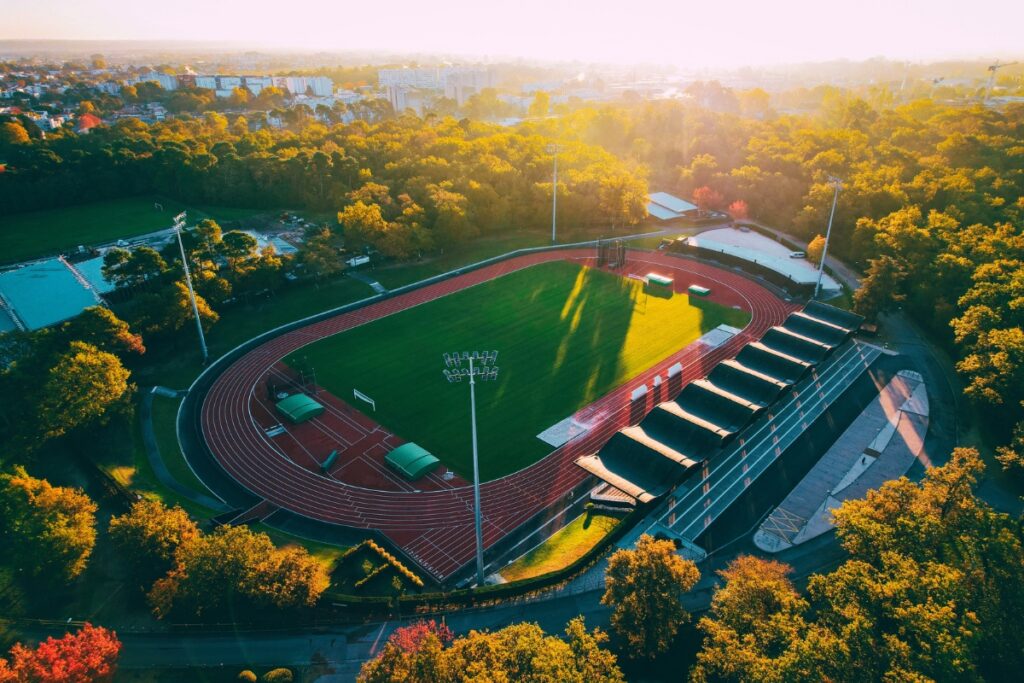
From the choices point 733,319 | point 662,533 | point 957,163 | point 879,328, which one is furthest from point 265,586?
point 957,163

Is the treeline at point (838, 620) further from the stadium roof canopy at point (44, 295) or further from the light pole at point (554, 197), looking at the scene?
the light pole at point (554, 197)

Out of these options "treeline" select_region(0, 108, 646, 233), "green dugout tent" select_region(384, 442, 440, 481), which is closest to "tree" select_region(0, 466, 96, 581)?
"green dugout tent" select_region(384, 442, 440, 481)

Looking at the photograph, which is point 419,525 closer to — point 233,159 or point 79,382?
point 79,382

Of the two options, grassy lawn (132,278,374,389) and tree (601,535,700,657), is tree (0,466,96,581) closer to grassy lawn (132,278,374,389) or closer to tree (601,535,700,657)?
grassy lawn (132,278,374,389)

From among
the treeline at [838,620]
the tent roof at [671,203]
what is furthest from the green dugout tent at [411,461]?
the tent roof at [671,203]

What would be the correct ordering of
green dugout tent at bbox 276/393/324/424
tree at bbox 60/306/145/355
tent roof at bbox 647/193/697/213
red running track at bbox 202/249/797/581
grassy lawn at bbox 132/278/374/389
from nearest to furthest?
red running track at bbox 202/249/797/581
green dugout tent at bbox 276/393/324/424
tree at bbox 60/306/145/355
grassy lawn at bbox 132/278/374/389
tent roof at bbox 647/193/697/213
